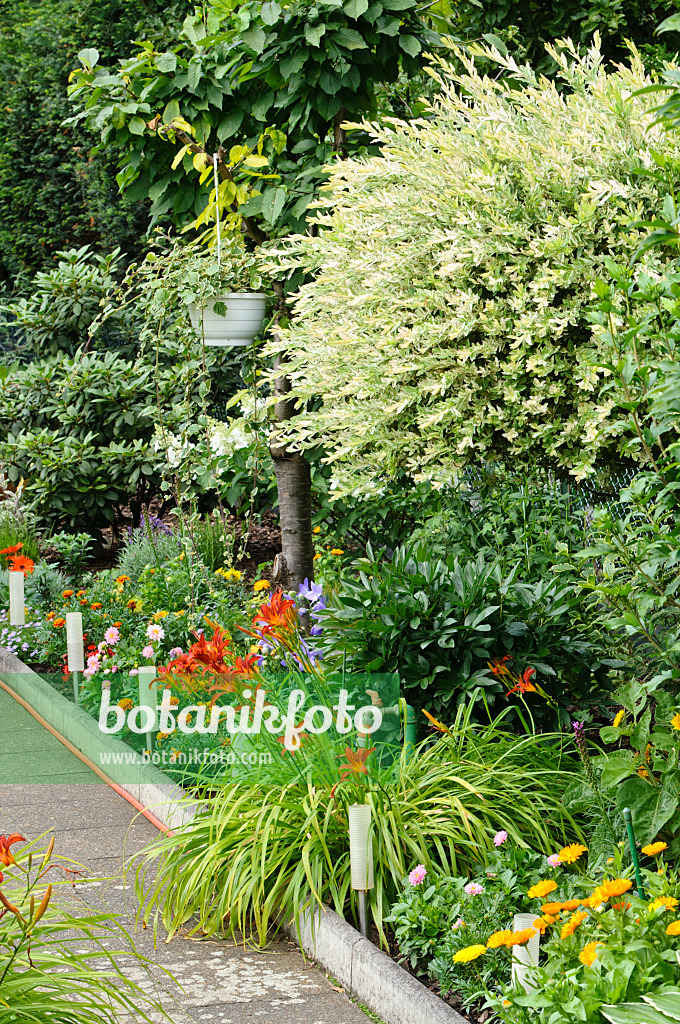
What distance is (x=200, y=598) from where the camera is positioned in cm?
723

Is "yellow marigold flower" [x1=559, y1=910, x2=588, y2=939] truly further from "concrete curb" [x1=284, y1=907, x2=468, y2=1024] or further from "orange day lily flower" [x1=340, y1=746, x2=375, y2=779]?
"orange day lily flower" [x1=340, y1=746, x2=375, y2=779]

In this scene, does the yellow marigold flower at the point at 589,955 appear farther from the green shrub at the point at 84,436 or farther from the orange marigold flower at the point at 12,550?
the green shrub at the point at 84,436

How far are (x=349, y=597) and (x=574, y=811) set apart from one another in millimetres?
1318

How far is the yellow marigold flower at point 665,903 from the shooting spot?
8.12ft

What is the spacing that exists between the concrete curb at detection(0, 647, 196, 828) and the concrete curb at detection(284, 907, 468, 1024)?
79cm

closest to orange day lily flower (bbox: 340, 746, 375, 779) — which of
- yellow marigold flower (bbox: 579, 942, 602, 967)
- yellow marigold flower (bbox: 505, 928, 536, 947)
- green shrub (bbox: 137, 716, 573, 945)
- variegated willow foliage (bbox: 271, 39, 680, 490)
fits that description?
green shrub (bbox: 137, 716, 573, 945)

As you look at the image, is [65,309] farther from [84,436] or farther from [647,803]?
[647,803]

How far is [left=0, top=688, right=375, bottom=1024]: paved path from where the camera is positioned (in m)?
3.21

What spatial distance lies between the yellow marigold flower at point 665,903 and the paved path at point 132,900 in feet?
3.46

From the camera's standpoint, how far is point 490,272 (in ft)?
11.9

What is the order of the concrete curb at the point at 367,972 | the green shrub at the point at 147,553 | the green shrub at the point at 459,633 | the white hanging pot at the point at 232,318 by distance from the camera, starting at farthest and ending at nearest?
the green shrub at the point at 147,553 → the white hanging pot at the point at 232,318 → the green shrub at the point at 459,633 → the concrete curb at the point at 367,972

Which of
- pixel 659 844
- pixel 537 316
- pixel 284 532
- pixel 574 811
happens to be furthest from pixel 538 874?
pixel 284 532

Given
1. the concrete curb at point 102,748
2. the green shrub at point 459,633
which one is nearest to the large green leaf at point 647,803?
the green shrub at point 459,633

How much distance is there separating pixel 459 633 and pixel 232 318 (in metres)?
2.68
